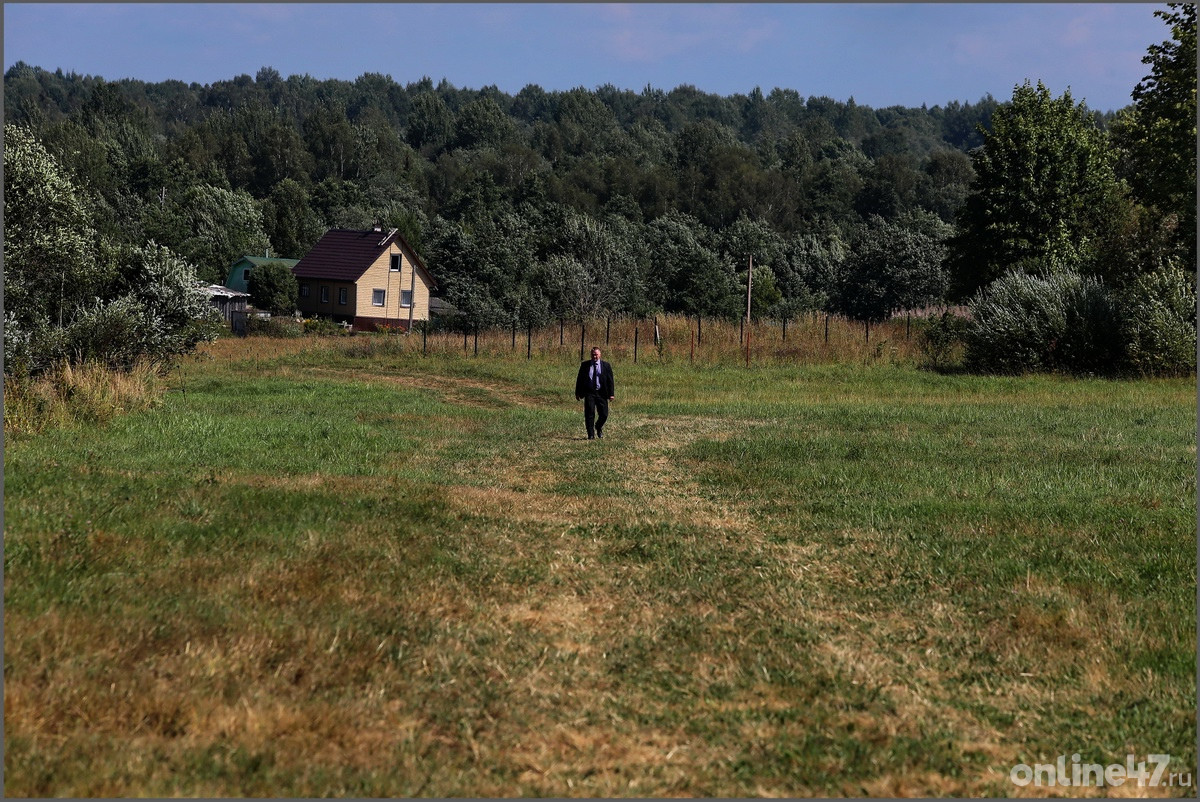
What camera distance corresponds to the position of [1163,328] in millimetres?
30438

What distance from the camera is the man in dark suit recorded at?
18203 mm

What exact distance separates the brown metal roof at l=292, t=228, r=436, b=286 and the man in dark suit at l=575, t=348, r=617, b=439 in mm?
54158

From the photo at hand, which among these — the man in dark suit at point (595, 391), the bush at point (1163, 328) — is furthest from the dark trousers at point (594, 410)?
the bush at point (1163, 328)

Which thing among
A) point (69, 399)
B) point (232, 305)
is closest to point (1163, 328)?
point (69, 399)

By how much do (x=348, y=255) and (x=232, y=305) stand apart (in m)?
8.62

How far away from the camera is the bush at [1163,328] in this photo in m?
30.4

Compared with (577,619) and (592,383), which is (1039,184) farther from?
(577,619)

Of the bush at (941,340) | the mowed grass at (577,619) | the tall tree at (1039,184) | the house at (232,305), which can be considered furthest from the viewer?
the house at (232,305)

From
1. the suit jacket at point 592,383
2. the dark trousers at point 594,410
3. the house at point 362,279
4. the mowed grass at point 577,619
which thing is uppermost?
the house at point 362,279

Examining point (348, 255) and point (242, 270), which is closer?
point (348, 255)

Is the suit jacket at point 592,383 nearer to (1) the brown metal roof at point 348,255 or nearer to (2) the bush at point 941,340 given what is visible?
(2) the bush at point 941,340

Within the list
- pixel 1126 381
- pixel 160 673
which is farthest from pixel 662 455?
pixel 1126 381

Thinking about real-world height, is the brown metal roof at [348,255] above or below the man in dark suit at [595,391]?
above

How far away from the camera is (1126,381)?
99.0ft
